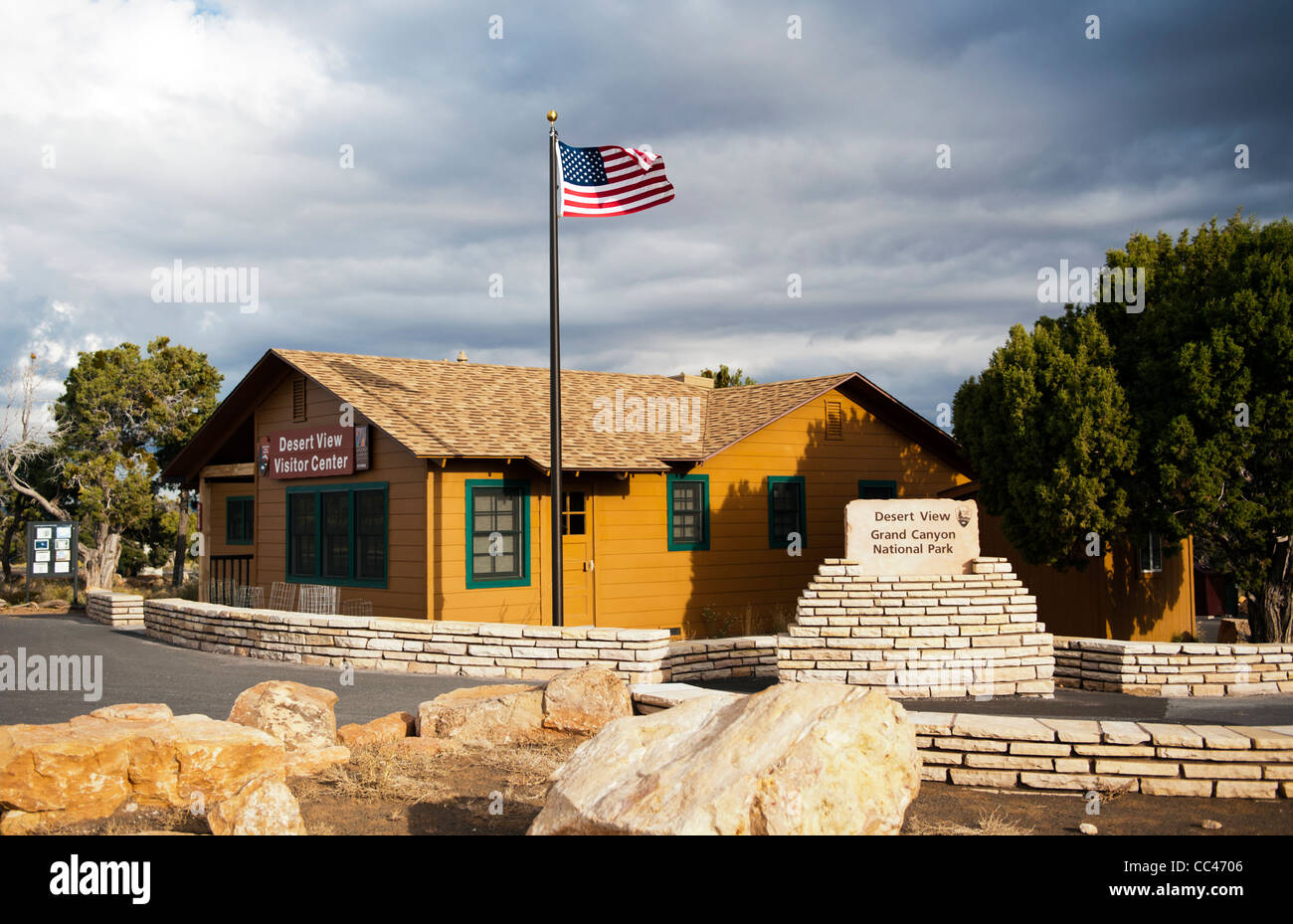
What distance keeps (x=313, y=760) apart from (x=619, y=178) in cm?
915

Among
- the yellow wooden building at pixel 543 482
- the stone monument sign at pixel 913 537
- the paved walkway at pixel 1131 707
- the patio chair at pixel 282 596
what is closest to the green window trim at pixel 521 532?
the yellow wooden building at pixel 543 482

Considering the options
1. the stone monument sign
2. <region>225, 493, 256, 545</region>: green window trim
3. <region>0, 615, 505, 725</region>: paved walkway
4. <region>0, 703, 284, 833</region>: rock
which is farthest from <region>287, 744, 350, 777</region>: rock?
<region>225, 493, 256, 545</region>: green window trim

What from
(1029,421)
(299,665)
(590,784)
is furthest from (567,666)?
(1029,421)

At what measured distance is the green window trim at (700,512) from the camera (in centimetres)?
1892

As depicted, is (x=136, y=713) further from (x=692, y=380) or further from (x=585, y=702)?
(x=692, y=380)

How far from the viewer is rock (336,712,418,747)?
839cm

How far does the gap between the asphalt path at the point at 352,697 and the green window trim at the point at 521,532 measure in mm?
3517


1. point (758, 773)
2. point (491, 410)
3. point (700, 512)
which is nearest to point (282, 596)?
point (491, 410)

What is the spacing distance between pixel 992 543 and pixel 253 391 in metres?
15.3

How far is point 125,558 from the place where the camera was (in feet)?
112

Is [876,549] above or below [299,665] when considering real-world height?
above

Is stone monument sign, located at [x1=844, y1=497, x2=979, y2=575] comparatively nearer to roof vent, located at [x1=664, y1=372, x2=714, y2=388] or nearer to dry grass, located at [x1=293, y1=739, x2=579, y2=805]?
dry grass, located at [x1=293, y1=739, x2=579, y2=805]

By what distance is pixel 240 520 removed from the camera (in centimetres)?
2533
